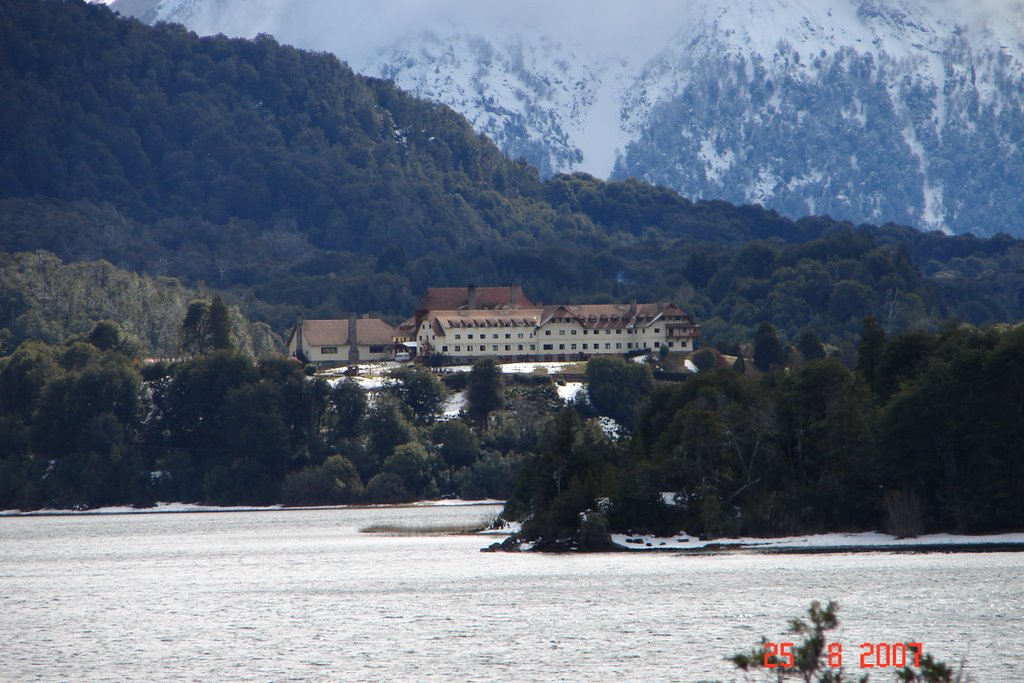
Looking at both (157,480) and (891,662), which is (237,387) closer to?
(157,480)

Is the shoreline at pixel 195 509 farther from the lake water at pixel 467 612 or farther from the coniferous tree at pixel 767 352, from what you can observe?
the coniferous tree at pixel 767 352

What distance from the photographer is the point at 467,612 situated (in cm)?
7056

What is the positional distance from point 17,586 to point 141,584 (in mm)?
6249

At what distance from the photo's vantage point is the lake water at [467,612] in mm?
57375

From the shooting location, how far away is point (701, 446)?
9562cm

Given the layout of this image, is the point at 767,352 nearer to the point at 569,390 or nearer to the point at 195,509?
the point at 569,390

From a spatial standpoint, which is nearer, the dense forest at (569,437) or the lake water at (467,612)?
the lake water at (467,612)

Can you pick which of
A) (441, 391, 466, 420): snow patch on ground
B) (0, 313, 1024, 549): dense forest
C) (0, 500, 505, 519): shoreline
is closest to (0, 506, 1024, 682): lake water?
(0, 313, 1024, 549): dense forest

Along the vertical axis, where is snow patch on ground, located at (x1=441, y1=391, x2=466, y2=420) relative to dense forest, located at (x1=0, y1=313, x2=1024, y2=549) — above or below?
above

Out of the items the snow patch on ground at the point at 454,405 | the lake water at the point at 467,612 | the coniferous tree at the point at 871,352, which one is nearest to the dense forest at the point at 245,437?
the snow patch on ground at the point at 454,405

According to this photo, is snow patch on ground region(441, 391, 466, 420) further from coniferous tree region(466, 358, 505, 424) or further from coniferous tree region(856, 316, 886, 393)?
coniferous tree region(856, 316, 886, 393)

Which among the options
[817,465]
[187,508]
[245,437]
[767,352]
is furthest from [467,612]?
[767,352]

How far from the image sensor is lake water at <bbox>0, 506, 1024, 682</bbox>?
188 ft

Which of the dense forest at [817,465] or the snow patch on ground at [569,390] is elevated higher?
the snow patch on ground at [569,390]
